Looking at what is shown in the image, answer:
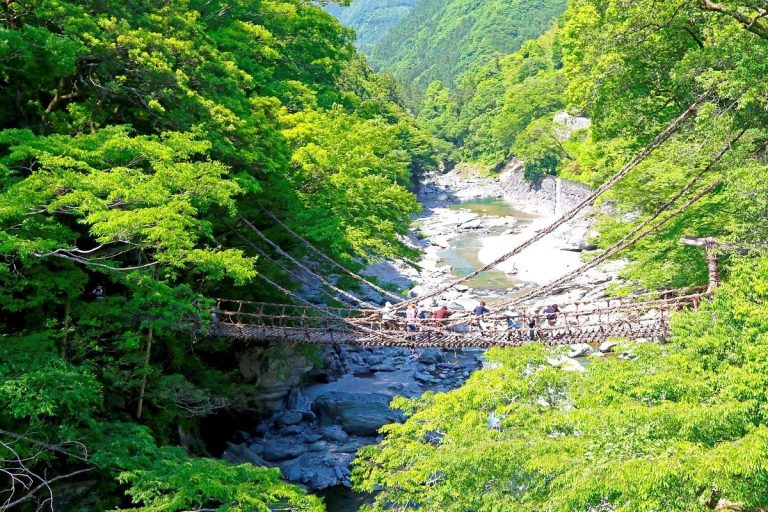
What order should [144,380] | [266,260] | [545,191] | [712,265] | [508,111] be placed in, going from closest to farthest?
[144,380]
[712,265]
[266,260]
[545,191]
[508,111]

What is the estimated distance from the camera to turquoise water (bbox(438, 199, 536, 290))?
885 inches

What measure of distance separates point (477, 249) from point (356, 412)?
54.4ft

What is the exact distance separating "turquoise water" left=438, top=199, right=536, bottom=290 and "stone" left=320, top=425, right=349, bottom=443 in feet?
34.6

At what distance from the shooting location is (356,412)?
12.7 m

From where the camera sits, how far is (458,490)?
17.4ft

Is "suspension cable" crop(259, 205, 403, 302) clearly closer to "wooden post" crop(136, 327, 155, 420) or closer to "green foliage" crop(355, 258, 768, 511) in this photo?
"wooden post" crop(136, 327, 155, 420)

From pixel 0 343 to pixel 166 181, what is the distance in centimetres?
250

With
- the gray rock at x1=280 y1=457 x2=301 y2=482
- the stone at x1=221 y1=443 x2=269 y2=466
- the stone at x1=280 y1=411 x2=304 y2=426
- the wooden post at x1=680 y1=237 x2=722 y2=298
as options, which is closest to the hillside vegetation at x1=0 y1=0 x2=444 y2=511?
the stone at x1=221 y1=443 x2=269 y2=466

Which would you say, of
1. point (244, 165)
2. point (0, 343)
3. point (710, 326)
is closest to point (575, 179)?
point (244, 165)

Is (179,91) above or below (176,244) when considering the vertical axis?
above

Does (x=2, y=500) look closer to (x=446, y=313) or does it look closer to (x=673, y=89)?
(x=446, y=313)

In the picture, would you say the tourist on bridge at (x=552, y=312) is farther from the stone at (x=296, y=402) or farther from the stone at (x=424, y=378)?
the stone at (x=296, y=402)

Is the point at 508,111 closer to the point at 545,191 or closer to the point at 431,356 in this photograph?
the point at 545,191

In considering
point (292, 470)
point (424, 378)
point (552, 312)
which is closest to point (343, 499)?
point (292, 470)
